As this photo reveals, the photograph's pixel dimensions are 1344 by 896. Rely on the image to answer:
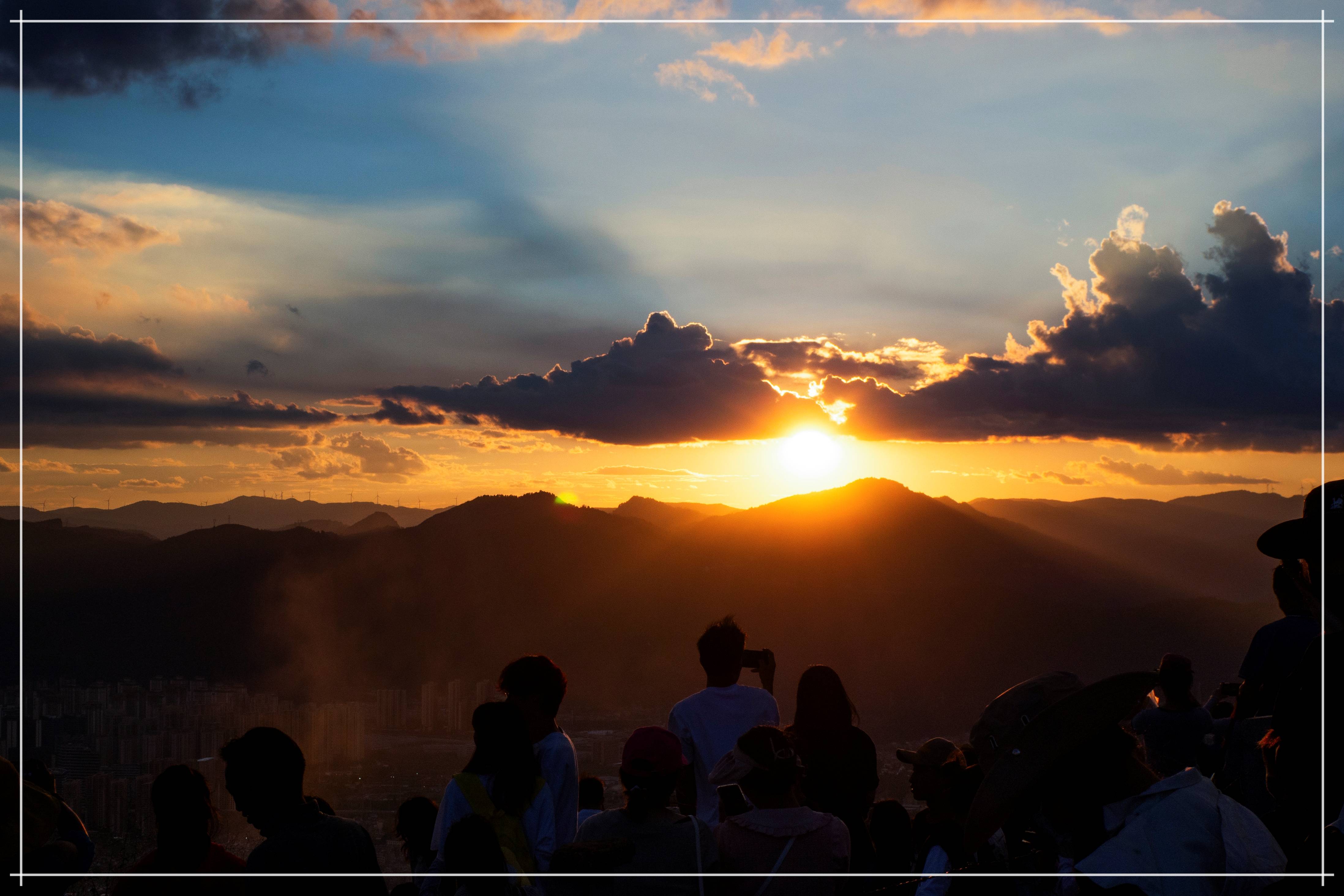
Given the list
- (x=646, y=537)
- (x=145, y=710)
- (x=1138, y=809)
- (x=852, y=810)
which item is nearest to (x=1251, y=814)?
(x=1138, y=809)

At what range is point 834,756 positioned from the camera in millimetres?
5105

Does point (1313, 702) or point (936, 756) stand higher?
point (1313, 702)

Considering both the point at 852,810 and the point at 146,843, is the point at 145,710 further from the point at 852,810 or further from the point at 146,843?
the point at 852,810

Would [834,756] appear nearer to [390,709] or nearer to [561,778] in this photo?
[561,778]

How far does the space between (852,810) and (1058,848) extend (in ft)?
5.87

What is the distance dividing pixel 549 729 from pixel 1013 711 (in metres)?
2.78

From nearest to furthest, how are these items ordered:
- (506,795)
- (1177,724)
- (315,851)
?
1. (315,851)
2. (506,795)
3. (1177,724)

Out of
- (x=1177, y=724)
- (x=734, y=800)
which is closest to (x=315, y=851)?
(x=734, y=800)

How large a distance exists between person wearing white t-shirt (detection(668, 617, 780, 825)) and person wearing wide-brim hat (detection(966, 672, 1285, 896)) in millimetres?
2640

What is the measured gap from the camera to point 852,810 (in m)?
5.07

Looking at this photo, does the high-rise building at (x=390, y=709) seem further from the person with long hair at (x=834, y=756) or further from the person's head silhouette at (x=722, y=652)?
the person with long hair at (x=834, y=756)

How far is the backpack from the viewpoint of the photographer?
14.1 ft

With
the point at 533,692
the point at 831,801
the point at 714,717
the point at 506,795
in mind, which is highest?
the point at 533,692

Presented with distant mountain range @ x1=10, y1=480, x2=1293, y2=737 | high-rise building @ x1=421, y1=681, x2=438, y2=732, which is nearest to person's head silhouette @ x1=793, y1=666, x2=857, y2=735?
distant mountain range @ x1=10, y1=480, x2=1293, y2=737
